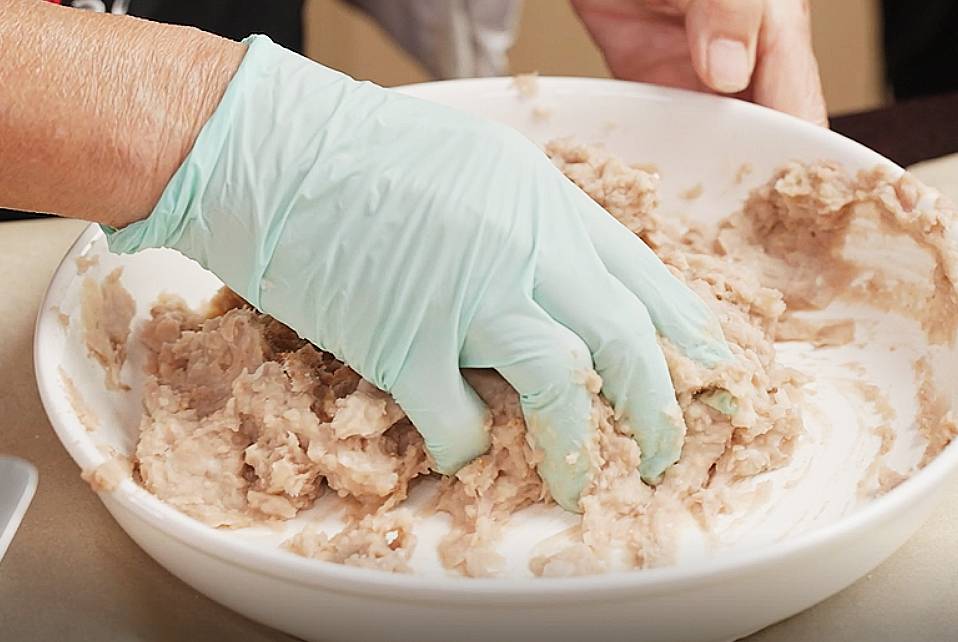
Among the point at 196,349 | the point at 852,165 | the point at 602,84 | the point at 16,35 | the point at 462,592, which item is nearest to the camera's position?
the point at 462,592

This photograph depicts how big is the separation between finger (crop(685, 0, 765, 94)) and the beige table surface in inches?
19.4

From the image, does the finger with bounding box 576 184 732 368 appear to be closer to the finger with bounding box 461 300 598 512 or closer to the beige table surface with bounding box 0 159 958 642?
the finger with bounding box 461 300 598 512

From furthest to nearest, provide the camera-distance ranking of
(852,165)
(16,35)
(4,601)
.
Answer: (852,165) < (4,601) < (16,35)

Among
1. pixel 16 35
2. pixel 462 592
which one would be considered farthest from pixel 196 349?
pixel 462 592

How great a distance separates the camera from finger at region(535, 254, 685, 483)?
93cm

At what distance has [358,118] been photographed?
0.95 meters

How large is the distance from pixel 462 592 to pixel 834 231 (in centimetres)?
68

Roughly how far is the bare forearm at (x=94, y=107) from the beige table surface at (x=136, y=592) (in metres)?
0.30

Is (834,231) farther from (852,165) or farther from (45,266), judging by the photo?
(45,266)

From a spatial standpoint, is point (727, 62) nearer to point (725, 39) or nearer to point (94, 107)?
point (725, 39)

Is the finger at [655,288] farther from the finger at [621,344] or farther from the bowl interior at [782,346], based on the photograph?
the bowl interior at [782,346]

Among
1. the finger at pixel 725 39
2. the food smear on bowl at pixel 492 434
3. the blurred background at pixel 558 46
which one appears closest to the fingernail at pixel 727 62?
the finger at pixel 725 39

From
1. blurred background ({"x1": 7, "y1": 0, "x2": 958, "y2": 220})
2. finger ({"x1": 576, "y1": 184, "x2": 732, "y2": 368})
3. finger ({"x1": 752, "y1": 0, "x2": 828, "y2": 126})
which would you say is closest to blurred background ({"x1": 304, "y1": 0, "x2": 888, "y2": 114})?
blurred background ({"x1": 7, "y1": 0, "x2": 958, "y2": 220})

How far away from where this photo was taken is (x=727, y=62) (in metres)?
1.27
